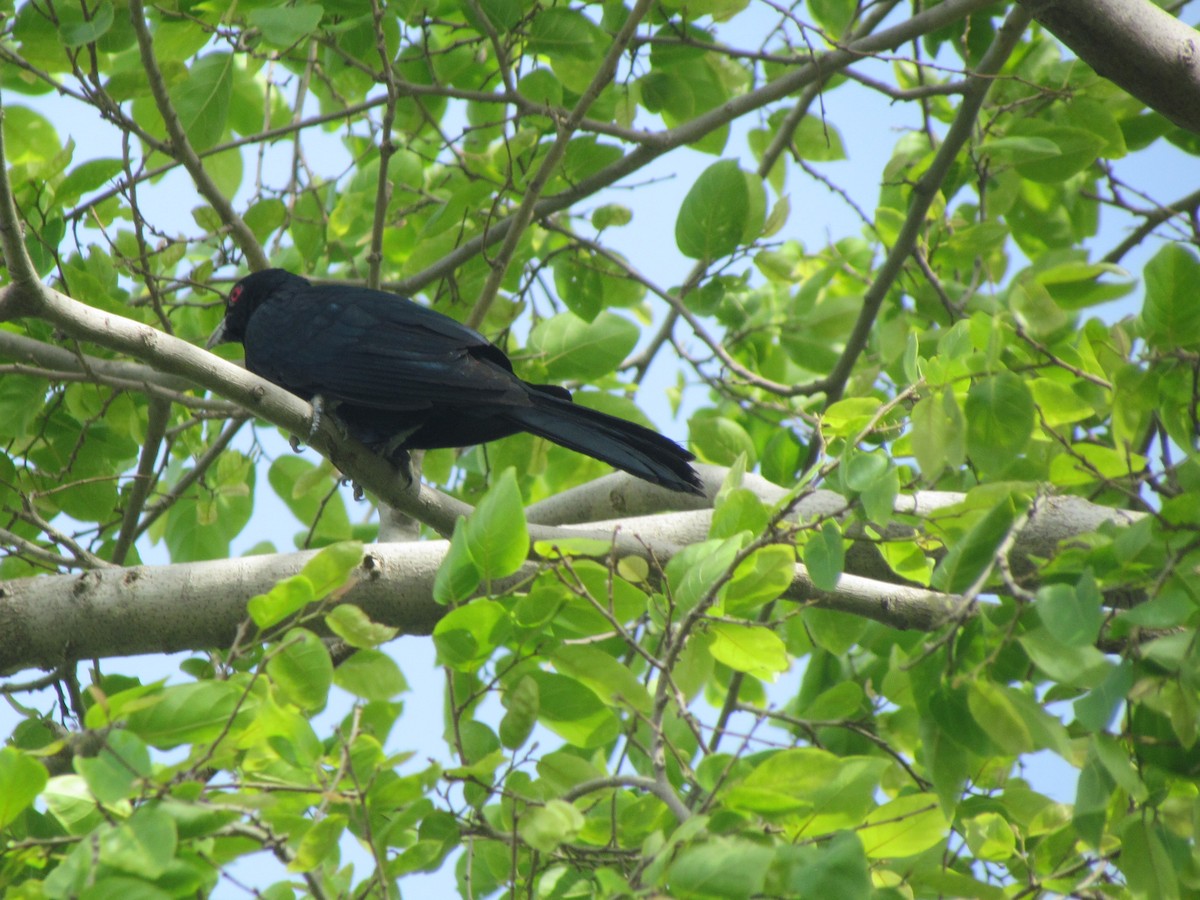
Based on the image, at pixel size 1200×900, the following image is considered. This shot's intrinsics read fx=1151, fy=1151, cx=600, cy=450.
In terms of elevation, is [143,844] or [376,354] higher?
[376,354]

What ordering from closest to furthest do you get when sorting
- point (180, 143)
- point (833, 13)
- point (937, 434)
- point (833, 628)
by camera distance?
point (937, 434), point (833, 628), point (180, 143), point (833, 13)

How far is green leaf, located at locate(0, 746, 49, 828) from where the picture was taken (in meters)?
1.90

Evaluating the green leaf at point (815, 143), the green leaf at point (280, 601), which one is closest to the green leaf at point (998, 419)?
the green leaf at point (280, 601)

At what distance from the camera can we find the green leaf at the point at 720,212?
4.21 metres

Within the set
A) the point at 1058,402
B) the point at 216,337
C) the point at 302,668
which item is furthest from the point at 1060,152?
the point at 216,337

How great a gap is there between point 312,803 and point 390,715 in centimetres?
38

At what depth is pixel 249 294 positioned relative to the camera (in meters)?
5.02

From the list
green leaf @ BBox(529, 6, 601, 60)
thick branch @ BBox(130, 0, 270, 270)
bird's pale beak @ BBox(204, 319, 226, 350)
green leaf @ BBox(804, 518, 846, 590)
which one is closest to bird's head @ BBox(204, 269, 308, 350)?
bird's pale beak @ BBox(204, 319, 226, 350)

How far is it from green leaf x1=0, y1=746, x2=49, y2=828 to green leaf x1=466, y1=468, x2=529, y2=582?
842mm

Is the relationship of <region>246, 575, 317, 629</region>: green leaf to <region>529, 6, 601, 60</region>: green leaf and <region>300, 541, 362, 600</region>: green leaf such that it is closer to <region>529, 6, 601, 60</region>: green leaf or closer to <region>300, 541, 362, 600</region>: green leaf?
<region>300, 541, 362, 600</region>: green leaf

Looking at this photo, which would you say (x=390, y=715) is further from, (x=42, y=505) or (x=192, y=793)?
(x=42, y=505)

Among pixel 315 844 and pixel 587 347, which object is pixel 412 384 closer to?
pixel 587 347

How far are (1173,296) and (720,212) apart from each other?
2184 mm

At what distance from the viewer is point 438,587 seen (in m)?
2.31
